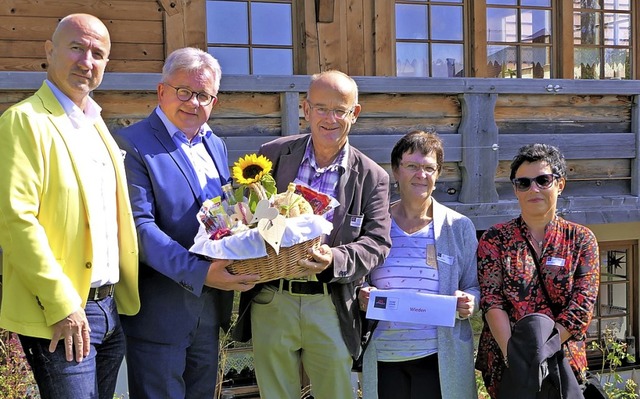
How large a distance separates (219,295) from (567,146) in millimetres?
4332

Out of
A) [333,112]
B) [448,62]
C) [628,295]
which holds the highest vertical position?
[448,62]

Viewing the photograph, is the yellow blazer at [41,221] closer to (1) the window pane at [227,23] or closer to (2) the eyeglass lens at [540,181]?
(2) the eyeglass lens at [540,181]

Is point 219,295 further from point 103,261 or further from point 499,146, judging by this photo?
point 499,146

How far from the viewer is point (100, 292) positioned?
2.55m

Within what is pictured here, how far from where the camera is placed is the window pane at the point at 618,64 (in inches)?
311

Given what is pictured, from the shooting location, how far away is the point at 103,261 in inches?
100.0

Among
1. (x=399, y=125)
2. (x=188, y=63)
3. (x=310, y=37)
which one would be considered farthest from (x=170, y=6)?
(x=188, y=63)

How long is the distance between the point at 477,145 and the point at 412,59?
1482mm

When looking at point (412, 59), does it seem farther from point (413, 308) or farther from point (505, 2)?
point (413, 308)

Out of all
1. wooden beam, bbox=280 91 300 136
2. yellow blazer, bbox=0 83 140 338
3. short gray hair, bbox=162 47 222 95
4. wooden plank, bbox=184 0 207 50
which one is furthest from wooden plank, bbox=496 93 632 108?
yellow blazer, bbox=0 83 140 338

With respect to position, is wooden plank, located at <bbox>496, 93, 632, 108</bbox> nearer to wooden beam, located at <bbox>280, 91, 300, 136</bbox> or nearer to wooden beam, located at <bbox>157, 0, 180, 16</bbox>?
wooden beam, located at <bbox>280, 91, 300, 136</bbox>

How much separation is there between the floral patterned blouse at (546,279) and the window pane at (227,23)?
13.7ft

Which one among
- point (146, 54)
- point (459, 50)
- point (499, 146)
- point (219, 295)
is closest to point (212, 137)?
point (219, 295)

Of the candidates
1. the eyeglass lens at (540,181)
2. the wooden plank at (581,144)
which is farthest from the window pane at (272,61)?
the eyeglass lens at (540,181)
